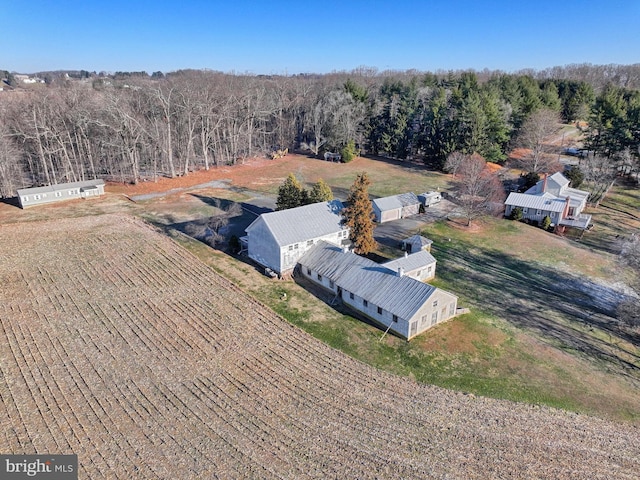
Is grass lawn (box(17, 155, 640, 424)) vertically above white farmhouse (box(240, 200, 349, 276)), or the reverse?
white farmhouse (box(240, 200, 349, 276))

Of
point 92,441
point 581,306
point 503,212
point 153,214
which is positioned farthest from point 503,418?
point 153,214

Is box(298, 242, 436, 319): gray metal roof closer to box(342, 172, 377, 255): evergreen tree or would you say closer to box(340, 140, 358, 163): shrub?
box(342, 172, 377, 255): evergreen tree

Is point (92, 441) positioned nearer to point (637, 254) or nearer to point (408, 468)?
point (408, 468)

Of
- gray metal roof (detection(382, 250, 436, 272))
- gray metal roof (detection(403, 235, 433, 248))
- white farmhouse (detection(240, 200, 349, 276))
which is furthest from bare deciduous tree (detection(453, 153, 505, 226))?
white farmhouse (detection(240, 200, 349, 276))

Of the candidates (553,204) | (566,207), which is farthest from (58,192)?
(566,207)

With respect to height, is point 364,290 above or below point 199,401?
above

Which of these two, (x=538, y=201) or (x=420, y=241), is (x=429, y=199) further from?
(x=420, y=241)
